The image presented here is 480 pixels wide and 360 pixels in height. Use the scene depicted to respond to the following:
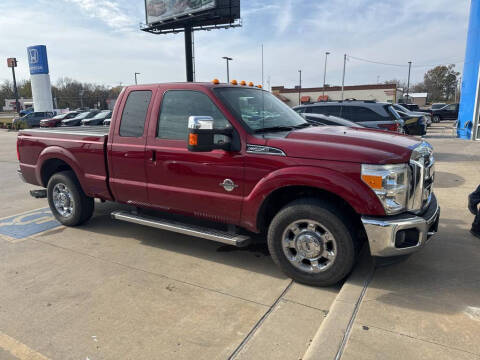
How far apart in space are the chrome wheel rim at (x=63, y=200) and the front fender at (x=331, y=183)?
3172 millimetres

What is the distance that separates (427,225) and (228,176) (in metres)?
1.88

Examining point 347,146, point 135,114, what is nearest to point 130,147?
point 135,114

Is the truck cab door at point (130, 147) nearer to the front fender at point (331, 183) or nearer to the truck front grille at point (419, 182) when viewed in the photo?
the front fender at point (331, 183)

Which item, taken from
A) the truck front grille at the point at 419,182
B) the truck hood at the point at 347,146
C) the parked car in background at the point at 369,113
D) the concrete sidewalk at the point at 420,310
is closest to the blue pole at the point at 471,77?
the parked car in background at the point at 369,113

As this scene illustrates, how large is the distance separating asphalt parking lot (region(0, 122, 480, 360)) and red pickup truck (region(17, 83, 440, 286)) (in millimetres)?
406

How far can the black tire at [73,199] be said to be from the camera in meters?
5.17

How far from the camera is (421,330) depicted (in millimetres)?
2693

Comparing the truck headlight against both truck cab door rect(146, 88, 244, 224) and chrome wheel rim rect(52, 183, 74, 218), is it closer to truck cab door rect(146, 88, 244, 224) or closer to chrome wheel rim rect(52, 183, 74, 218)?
truck cab door rect(146, 88, 244, 224)

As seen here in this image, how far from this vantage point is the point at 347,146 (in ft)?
10.7

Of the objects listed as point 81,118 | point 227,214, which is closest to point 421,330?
point 227,214

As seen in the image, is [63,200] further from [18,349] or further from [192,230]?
[18,349]

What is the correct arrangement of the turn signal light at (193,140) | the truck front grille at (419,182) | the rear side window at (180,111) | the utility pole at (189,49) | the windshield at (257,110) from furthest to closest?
the utility pole at (189,49) → the rear side window at (180,111) → the windshield at (257,110) → the turn signal light at (193,140) → the truck front grille at (419,182)

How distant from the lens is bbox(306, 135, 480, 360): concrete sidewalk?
2477 mm

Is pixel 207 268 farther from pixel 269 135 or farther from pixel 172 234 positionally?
pixel 269 135
